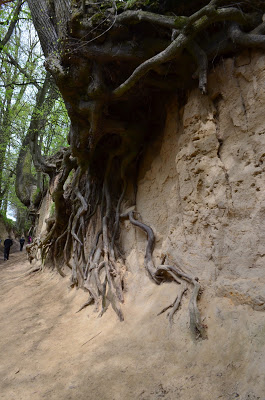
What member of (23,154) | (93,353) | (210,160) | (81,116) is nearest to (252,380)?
(93,353)

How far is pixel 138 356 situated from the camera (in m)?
2.63

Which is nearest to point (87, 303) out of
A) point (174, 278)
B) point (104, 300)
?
point (104, 300)

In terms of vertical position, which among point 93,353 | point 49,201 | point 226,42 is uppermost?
point 226,42

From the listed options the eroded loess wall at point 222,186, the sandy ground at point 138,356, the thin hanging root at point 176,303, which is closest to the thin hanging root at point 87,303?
the sandy ground at point 138,356

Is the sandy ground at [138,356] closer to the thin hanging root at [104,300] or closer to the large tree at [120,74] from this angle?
the thin hanging root at [104,300]

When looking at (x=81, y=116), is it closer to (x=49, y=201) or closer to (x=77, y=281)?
(x=77, y=281)

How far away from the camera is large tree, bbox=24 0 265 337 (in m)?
3.00

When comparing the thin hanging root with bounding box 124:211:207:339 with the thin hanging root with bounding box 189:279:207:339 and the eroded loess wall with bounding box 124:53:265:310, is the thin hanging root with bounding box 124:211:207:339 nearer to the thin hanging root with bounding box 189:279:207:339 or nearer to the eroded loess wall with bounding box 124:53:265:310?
the thin hanging root with bounding box 189:279:207:339

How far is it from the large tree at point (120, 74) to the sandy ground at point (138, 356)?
0.65 ft

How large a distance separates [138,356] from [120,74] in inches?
134

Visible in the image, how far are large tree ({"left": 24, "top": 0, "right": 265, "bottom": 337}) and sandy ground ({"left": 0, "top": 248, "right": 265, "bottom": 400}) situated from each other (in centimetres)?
20

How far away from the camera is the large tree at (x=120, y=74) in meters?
3.00

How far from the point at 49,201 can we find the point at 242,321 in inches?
341

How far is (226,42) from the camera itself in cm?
312
